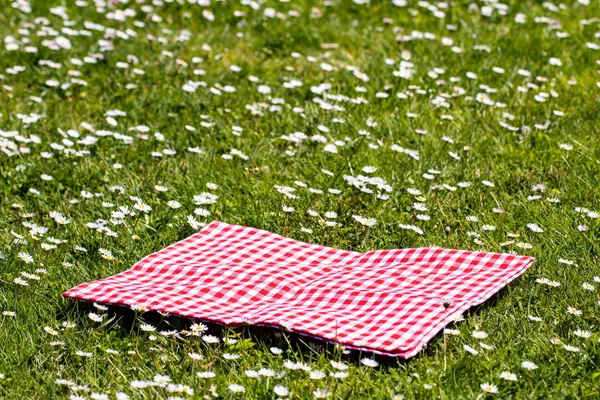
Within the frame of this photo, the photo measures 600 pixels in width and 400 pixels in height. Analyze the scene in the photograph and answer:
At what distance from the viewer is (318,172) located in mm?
4305

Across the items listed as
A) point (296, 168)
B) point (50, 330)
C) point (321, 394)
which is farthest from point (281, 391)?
point (296, 168)

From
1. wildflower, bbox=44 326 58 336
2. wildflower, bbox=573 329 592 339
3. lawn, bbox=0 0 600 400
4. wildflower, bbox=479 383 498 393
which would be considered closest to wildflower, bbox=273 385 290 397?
lawn, bbox=0 0 600 400

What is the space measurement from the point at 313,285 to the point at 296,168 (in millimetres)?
1141

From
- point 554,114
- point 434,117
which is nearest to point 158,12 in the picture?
point 434,117

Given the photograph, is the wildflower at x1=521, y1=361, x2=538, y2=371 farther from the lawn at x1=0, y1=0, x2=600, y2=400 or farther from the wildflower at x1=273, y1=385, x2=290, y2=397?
the wildflower at x1=273, y1=385, x2=290, y2=397

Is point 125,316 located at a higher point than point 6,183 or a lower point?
higher

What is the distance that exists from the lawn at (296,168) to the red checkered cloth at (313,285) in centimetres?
6

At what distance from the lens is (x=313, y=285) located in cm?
330

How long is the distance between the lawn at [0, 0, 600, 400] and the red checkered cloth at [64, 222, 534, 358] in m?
0.06

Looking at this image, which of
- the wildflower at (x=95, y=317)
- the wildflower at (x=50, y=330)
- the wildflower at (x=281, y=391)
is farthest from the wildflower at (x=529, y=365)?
the wildflower at (x=50, y=330)

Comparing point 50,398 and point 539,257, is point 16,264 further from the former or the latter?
point 539,257

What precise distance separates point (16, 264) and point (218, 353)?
97cm

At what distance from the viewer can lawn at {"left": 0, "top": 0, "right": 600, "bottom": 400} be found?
9.35ft

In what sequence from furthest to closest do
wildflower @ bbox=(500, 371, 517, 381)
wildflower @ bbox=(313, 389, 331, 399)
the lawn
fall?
the lawn
wildflower @ bbox=(500, 371, 517, 381)
wildflower @ bbox=(313, 389, 331, 399)
